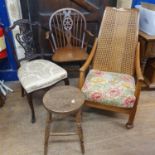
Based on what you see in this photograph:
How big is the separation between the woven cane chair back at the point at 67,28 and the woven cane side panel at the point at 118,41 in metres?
0.41

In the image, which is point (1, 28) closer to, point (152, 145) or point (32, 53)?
point (32, 53)

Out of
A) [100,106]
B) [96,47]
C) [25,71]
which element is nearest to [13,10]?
[25,71]

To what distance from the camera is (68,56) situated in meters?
2.13

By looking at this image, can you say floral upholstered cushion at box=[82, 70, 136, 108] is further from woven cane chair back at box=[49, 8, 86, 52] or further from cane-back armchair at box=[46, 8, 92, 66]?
woven cane chair back at box=[49, 8, 86, 52]

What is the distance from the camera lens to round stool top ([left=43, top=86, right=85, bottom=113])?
1.40 meters

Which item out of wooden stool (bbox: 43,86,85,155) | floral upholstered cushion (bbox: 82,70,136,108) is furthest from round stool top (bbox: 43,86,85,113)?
floral upholstered cushion (bbox: 82,70,136,108)

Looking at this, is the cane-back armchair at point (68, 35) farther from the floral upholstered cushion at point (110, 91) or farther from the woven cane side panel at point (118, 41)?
the floral upholstered cushion at point (110, 91)

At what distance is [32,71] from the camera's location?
6.16ft

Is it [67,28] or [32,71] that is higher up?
[67,28]

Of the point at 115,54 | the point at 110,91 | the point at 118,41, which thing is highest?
the point at 118,41

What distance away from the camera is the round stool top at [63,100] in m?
1.40

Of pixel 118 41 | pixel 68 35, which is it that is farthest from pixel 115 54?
pixel 68 35

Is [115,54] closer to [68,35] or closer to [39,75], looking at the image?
[68,35]

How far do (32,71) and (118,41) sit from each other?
3.09ft
